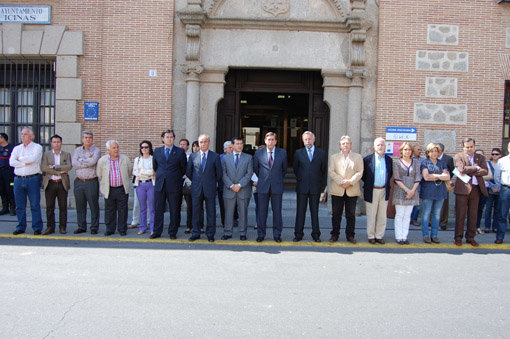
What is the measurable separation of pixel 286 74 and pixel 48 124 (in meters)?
6.77

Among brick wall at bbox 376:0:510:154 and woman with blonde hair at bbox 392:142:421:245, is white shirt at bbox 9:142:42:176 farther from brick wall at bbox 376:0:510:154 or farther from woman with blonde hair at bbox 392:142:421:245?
brick wall at bbox 376:0:510:154

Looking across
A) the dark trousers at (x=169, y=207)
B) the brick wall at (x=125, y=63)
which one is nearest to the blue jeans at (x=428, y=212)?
the dark trousers at (x=169, y=207)

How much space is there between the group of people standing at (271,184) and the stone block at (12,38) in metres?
4.25

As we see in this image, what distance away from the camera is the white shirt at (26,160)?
24.6 feet

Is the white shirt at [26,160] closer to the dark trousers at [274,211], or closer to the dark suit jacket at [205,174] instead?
the dark suit jacket at [205,174]

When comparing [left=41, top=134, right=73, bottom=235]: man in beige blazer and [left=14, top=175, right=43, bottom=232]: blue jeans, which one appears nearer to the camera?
[left=14, top=175, right=43, bottom=232]: blue jeans

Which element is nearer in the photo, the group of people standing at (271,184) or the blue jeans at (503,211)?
the group of people standing at (271,184)

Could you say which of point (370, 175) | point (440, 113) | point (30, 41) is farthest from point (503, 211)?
point (30, 41)

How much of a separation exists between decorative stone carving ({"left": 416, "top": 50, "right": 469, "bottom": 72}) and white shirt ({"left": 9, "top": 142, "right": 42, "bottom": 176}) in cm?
914

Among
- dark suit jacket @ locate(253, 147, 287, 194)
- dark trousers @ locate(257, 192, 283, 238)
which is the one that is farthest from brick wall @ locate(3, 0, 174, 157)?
dark trousers @ locate(257, 192, 283, 238)

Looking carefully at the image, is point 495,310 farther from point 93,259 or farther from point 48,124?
point 48,124

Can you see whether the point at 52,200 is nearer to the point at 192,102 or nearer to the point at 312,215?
the point at 192,102

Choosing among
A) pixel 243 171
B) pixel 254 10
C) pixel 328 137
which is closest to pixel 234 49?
pixel 254 10

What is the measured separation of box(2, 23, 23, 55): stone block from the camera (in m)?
10.4
